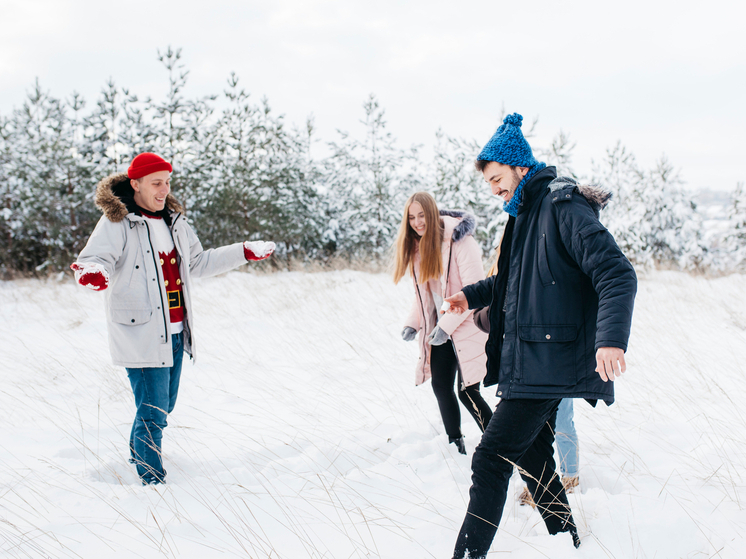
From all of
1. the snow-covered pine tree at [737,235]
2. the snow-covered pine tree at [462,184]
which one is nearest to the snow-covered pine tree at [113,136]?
the snow-covered pine tree at [462,184]

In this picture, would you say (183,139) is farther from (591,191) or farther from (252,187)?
(591,191)

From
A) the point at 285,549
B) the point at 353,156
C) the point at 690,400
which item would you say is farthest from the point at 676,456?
the point at 353,156

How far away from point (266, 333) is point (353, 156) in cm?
1077

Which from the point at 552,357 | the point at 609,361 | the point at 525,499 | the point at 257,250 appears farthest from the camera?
the point at 257,250

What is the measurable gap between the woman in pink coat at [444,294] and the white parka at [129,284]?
1.61m

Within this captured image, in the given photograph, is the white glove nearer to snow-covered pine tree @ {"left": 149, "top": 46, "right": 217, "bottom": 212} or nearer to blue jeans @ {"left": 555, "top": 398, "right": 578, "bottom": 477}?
blue jeans @ {"left": 555, "top": 398, "right": 578, "bottom": 477}

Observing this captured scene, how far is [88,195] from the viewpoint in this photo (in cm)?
1376

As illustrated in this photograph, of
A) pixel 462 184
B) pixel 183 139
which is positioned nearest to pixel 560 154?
pixel 462 184

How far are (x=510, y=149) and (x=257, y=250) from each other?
6.36 feet

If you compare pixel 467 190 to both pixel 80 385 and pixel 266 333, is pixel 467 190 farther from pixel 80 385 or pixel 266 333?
pixel 80 385

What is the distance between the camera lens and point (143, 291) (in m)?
2.80

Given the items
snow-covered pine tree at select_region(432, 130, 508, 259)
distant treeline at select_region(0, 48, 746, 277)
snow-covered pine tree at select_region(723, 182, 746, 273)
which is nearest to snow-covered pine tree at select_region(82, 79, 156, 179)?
distant treeline at select_region(0, 48, 746, 277)

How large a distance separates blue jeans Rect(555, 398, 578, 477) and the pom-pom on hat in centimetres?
132

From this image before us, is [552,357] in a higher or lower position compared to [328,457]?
higher
